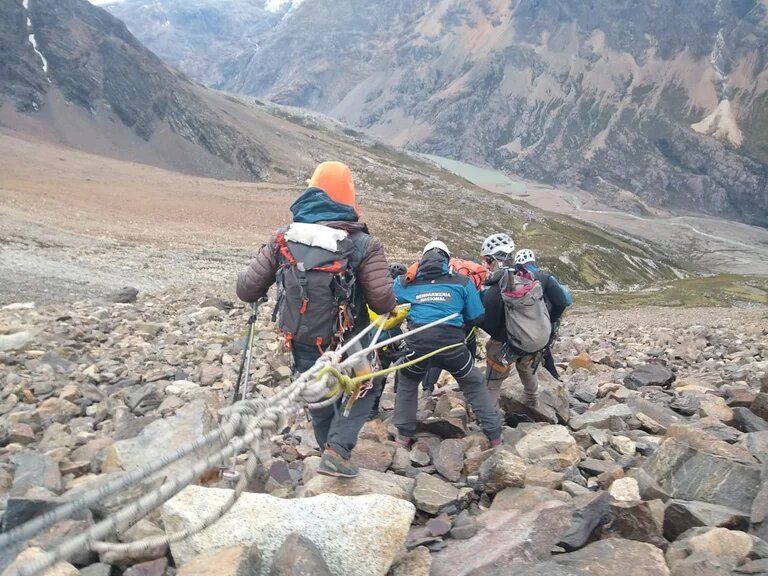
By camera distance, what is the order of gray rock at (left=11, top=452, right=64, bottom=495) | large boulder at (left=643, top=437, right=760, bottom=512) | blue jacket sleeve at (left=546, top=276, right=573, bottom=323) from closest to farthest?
1. large boulder at (left=643, top=437, right=760, bottom=512)
2. gray rock at (left=11, top=452, right=64, bottom=495)
3. blue jacket sleeve at (left=546, top=276, right=573, bottom=323)

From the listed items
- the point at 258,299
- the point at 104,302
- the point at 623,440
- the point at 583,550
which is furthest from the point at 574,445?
the point at 104,302

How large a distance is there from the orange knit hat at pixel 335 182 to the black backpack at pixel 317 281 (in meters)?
0.38

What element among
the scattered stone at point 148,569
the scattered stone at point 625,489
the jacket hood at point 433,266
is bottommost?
the scattered stone at point 148,569

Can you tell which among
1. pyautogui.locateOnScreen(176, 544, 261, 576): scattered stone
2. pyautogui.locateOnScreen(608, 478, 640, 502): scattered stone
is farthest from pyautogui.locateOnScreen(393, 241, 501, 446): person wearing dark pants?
pyautogui.locateOnScreen(176, 544, 261, 576): scattered stone

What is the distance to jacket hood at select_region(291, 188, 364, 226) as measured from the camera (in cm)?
522

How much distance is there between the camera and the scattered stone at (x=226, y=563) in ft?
11.3

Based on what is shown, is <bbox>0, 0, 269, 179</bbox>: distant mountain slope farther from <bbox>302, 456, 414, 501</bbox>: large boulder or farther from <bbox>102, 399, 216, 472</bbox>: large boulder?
<bbox>302, 456, 414, 501</bbox>: large boulder

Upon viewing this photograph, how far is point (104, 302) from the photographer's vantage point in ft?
57.1

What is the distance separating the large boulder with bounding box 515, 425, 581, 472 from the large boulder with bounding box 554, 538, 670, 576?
6.09 feet

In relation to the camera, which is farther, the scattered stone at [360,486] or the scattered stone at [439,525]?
the scattered stone at [360,486]

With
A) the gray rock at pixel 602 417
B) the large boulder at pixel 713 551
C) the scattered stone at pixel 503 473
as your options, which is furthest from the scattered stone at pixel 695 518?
the gray rock at pixel 602 417

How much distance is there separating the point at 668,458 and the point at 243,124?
12513 cm

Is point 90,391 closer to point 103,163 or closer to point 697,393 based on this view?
point 697,393

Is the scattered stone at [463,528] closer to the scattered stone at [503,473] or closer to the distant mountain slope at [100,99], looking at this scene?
the scattered stone at [503,473]
